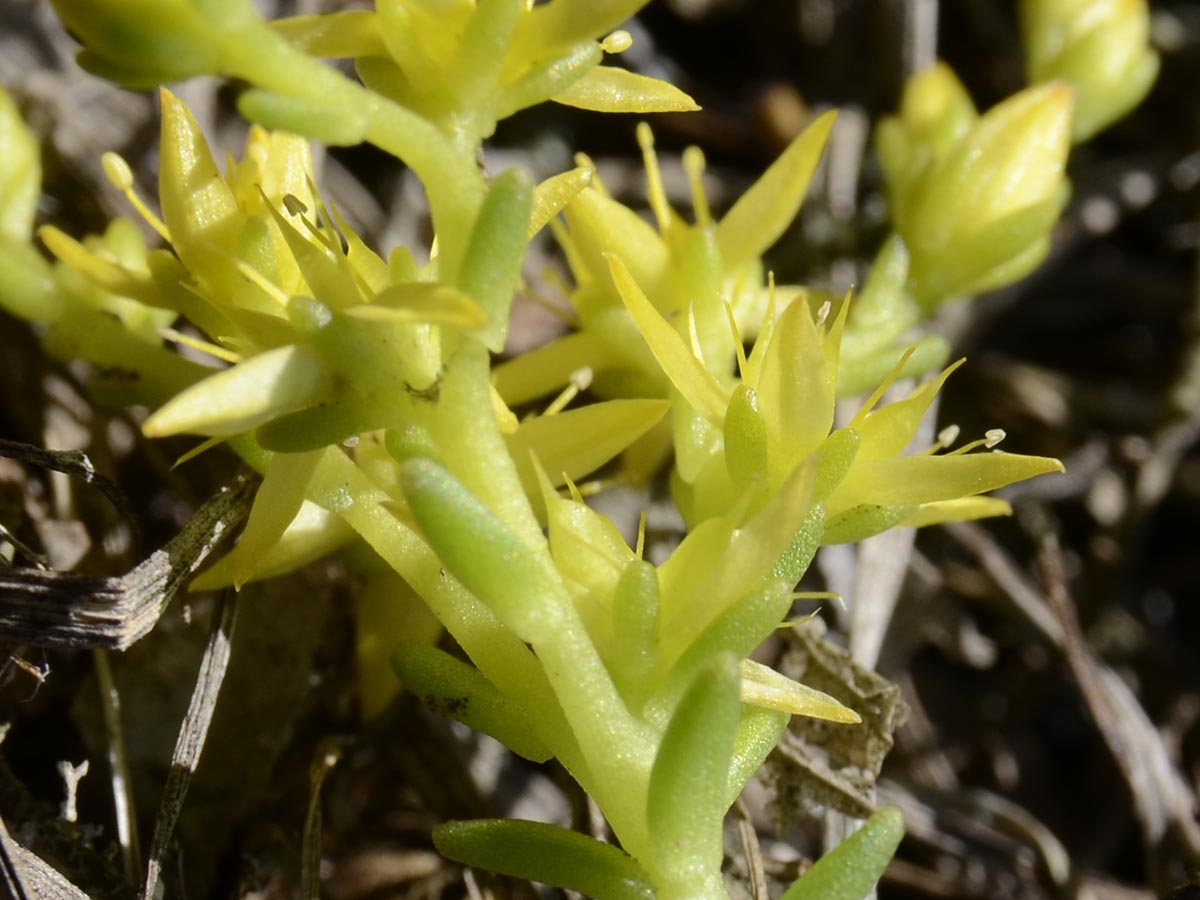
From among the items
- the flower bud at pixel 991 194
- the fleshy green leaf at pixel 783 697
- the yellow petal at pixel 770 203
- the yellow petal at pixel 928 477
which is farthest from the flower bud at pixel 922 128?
the fleshy green leaf at pixel 783 697

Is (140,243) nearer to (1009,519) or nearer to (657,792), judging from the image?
(657,792)

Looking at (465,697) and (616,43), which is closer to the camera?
(465,697)

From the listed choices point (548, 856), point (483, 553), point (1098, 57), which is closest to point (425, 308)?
point (483, 553)

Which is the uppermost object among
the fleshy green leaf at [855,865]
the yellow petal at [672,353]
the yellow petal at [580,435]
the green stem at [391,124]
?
the green stem at [391,124]

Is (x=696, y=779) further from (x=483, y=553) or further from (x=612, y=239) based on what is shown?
(x=612, y=239)

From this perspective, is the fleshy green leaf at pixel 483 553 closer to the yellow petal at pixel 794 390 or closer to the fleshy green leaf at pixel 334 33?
the yellow petal at pixel 794 390

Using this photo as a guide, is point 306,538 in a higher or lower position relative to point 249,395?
lower

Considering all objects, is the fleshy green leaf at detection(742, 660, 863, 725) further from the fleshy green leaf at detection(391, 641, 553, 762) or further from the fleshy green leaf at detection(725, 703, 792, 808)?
the fleshy green leaf at detection(391, 641, 553, 762)
